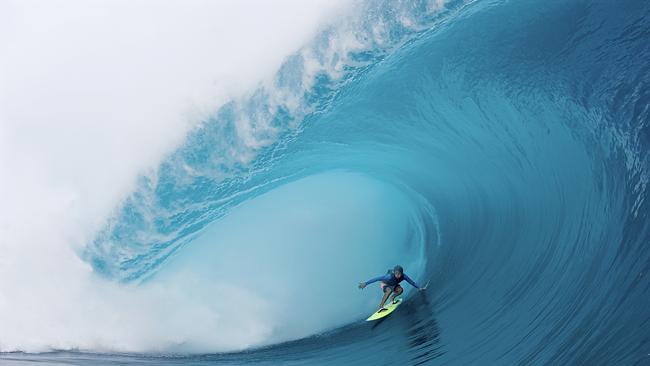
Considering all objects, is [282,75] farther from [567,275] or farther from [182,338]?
[567,275]

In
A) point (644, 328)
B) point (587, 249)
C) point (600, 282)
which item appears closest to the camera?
point (644, 328)

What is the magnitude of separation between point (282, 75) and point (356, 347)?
8905 millimetres

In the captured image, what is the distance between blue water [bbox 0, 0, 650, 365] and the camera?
32.1 feet

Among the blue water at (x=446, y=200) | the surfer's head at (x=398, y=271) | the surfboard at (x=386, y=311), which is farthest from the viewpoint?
the surfboard at (x=386, y=311)

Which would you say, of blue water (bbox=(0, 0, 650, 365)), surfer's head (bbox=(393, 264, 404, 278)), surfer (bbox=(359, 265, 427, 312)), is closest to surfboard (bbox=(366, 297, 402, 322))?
surfer (bbox=(359, 265, 427, 312))

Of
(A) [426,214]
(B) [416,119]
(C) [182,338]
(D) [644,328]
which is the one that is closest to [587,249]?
(D) [644,328]

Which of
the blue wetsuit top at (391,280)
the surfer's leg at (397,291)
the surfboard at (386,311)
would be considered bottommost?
the surfboard at (386,311)

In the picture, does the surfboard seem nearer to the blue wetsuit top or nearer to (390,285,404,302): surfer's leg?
(390,285,404,302): surfer's leg

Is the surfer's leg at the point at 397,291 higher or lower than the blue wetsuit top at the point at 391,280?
lower

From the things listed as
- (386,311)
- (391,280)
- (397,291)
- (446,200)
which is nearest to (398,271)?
(391,280)

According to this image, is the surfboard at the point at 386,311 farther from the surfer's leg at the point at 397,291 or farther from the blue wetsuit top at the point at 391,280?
the blue wetsuit top at the point at 391,280

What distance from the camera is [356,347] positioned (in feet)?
34.5

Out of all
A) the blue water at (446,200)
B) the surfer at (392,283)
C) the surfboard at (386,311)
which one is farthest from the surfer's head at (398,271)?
the blue water at (446,200)

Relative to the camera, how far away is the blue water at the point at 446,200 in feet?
32.1
